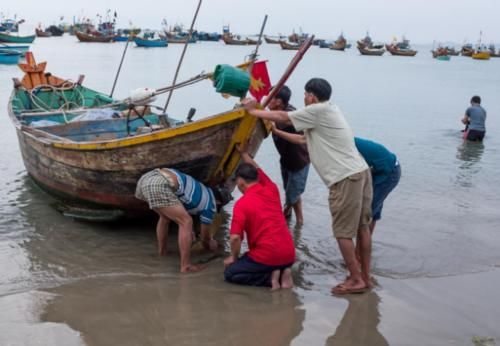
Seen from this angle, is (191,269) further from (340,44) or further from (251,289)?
(340,44)

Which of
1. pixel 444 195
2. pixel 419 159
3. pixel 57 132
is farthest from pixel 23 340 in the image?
pixel 419 159

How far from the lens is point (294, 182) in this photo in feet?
21.4

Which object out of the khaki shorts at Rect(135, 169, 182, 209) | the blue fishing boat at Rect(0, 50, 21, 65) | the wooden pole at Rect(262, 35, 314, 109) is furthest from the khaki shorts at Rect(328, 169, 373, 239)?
the blue fishing boat at Rect(0, 50, 21, 65)

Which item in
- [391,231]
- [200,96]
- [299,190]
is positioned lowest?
[200,96]

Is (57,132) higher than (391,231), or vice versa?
(57,132)

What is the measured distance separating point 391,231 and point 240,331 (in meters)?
3.36

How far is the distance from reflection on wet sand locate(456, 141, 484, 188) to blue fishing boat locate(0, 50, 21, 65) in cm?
2938

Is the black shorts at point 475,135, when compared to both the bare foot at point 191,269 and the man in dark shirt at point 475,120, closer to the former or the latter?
the man in dark shirt at point 475,120

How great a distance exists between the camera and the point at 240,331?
4094 millimetres

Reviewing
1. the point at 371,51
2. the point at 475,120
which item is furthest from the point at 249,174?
the point at 371,51

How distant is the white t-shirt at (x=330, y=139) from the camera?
4.44m

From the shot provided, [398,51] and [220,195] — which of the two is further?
[398,51]

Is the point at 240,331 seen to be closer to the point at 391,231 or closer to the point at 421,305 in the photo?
the point at 421,305

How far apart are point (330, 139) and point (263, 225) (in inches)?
33.4
